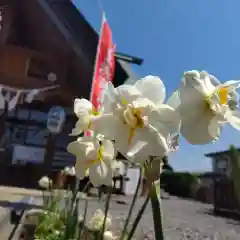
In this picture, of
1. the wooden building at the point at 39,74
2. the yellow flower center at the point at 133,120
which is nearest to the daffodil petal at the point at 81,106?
the yellow flower center at the point at 133,120

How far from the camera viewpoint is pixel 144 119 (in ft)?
1.23

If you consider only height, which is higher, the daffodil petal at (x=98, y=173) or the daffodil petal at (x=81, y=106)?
the daffodil petal at (x=81, y=106)

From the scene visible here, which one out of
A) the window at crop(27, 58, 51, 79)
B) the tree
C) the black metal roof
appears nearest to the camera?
the tree

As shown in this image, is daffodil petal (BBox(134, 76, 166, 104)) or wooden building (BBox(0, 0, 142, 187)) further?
wooden building (BBox(0, 0, 142, 187))

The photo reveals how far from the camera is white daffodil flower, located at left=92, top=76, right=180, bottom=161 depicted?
0.37m

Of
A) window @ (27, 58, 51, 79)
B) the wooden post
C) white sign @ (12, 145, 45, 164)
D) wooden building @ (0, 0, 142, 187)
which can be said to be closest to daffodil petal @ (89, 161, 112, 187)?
wooden building @ (0, 0, 142, 187)

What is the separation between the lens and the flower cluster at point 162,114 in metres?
0.36

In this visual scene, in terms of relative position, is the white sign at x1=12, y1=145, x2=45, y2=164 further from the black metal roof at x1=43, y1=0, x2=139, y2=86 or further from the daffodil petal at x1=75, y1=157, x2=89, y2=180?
the daffodil petal at x1=75, y1=157, x2=89, y2=180

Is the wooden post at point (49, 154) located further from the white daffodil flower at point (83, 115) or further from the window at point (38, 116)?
the white daffodil flower at point (83, 115)

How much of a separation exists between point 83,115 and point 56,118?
21.1 feet

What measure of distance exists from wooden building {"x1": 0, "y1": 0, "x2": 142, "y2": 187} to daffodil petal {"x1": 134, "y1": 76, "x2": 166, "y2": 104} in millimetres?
6119

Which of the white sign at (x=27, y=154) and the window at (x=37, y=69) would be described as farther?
the window at (x=37, y=69)

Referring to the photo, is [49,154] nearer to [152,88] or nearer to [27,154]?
[27,154]

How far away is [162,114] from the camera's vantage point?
375 mm
